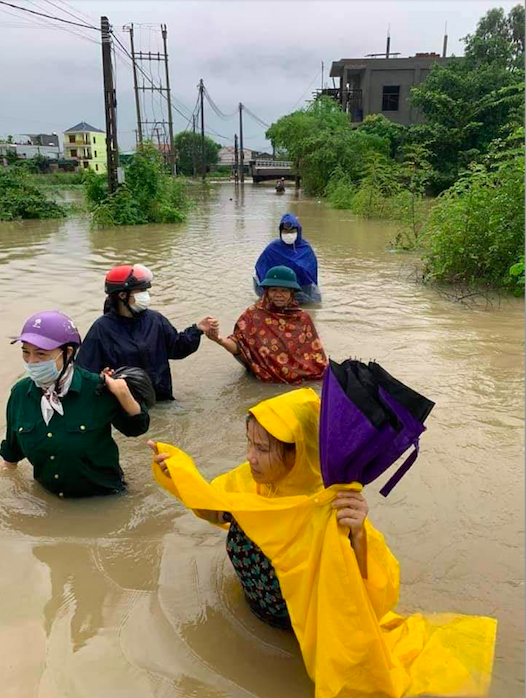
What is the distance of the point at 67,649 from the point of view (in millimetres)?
2307

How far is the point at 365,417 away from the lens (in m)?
1.67

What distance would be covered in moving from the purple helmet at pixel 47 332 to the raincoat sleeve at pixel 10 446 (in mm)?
498

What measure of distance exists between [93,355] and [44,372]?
1.44 meters

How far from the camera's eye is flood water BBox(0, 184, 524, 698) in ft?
7.26

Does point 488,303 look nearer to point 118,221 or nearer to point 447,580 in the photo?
point 447,580

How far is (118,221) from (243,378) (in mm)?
14354

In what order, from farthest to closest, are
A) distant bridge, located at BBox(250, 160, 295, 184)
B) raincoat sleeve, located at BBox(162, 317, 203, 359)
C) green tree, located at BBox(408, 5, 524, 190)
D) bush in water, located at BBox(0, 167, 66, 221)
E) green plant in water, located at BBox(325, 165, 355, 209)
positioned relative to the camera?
distant bridge, located at BBox(250, 160, 295, 184), green tree, located at BBox(408, 5, 524, 190), green plant in water, located at BBox(325, 165, 355, 209), bush in water, located at BBox(0, 167, 66, 221), raincoat sleeve, located at BBox(162, 317, 203, 359)

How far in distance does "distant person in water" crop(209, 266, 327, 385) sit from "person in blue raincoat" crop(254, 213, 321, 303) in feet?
8.86

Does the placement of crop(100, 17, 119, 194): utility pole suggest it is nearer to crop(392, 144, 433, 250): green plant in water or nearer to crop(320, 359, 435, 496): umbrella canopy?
crop(392, 144, 433, 250): green plant in water

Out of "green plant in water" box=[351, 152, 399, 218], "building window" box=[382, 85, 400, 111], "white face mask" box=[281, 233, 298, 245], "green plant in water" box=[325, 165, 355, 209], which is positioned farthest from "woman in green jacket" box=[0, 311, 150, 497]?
"building window" box=[382, 85, 400, 111]

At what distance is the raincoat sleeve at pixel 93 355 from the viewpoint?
167 inches

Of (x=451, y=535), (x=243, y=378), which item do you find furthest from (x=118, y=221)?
(x=451, y=535)

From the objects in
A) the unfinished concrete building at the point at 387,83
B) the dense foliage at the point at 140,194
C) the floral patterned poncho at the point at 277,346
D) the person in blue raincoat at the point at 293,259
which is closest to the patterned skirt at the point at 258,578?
the floral patterned poncho at the point at 277,346

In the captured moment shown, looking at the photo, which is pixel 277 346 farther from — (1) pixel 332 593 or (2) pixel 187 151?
(2) pixel 187 151
